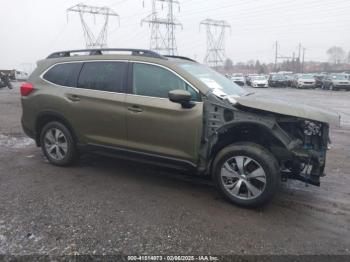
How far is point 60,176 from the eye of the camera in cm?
520

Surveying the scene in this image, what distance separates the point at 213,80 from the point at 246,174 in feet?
4.72

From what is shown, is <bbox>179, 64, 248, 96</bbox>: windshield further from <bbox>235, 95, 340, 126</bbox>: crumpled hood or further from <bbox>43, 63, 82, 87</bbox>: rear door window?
<bbox>43, 63, 82, 87</bbox>: rear door window

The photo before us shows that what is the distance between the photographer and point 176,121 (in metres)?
4.31

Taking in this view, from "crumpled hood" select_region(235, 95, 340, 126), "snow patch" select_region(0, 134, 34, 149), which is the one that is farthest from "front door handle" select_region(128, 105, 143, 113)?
"snow patch" select_region(0, 134, 34, 149)

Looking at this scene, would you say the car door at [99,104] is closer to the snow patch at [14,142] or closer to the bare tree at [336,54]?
the snow patch at [14,142]

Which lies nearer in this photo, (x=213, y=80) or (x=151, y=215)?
(x=151, y=215)

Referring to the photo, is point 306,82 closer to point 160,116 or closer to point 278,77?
point 278,77

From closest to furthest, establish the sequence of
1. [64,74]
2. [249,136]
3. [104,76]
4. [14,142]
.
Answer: [249,136] → [104,76] → [64,74] → [14,142]

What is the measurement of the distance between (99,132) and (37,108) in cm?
131

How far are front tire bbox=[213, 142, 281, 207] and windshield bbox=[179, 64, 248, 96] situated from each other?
32.1 inches

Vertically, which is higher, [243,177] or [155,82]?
[155,82]

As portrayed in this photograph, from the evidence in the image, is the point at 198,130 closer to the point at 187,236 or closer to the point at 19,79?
the point at 187,236

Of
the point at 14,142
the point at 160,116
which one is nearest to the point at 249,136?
the point at 160,116

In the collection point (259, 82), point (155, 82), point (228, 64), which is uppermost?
point (228, 64)
